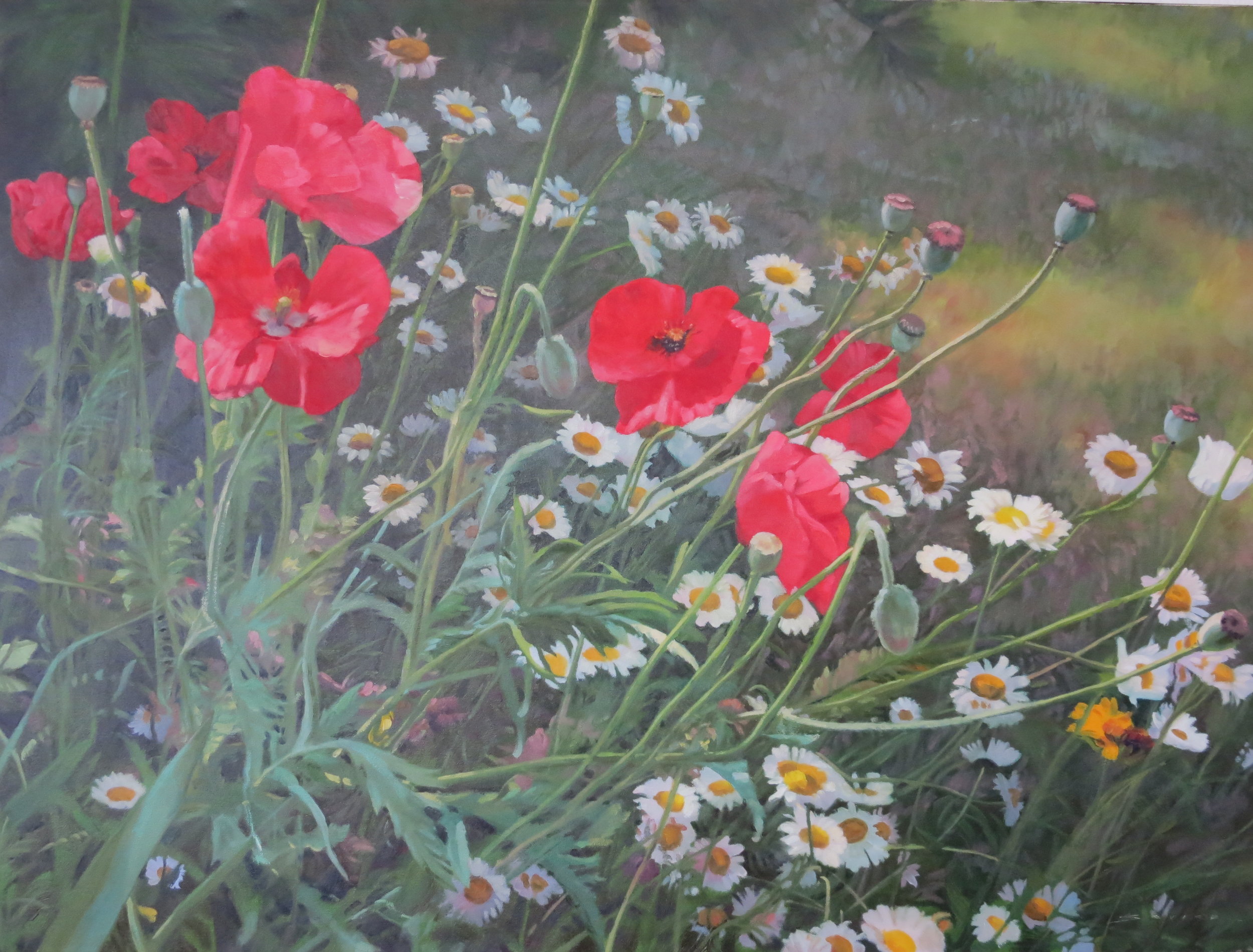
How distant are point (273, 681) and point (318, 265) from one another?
0.32 m

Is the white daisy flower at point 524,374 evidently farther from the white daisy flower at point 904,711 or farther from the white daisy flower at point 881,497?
the white daisy flower at point 904,711

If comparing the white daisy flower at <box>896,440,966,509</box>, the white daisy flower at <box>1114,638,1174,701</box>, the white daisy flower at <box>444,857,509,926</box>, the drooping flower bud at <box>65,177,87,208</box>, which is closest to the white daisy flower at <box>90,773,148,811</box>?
the white daisy flower at <box>444,857,509,926</box>

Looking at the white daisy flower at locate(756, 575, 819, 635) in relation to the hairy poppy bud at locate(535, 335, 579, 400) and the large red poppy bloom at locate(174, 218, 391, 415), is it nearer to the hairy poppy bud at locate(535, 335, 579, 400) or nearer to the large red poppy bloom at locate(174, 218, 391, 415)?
the hairy poppy bud at locate(535, 335, 579, 400)

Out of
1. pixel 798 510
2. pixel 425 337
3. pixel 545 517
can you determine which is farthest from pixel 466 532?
pixel 798 510

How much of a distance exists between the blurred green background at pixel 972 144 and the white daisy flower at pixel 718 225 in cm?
1

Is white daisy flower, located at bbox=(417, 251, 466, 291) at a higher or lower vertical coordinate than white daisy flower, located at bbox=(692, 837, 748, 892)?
higher

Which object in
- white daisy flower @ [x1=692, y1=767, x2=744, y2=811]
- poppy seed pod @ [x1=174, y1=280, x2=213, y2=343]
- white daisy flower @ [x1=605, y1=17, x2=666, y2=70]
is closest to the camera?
poppy seed pod @ [x1=174, y1=280, x2=213, y2=343]

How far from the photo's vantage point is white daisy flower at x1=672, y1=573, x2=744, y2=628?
2.55 feet

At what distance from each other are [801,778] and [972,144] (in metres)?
0.59

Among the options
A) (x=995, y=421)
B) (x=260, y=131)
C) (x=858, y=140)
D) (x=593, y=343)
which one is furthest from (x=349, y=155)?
(x=995, y=421)

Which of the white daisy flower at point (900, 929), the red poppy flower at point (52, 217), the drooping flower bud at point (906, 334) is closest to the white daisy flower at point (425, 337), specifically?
the red poppy flower at point (52, 217)

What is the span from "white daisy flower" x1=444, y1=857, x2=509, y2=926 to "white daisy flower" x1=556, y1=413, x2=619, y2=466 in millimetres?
331

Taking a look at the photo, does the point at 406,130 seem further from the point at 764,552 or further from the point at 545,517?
the point at 764,552

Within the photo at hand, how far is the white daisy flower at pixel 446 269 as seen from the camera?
812mm
